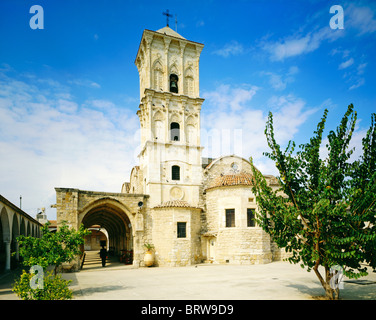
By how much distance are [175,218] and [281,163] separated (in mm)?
13242

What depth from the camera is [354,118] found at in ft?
31.5

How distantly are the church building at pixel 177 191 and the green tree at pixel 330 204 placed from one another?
1215 cm

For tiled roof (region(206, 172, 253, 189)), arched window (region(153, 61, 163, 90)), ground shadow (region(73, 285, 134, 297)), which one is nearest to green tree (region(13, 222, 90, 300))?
ground shadow (region(73, 285, 134, 297))

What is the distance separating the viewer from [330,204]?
30.9ft

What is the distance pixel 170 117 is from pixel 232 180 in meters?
7.58

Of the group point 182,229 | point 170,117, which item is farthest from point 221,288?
point 170,117

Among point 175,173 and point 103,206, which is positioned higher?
point 175,173

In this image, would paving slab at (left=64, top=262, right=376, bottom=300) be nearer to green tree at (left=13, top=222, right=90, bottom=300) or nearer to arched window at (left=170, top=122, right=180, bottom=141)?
green tree at (left=13, top=222, right=90, bottom=300)

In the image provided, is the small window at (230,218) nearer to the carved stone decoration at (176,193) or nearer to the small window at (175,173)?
the carved stone decoration at (176,193)

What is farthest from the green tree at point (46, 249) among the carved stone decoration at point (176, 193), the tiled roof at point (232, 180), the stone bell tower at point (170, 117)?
the tiled roof at point (232, 180)

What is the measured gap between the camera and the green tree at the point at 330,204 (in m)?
8.74

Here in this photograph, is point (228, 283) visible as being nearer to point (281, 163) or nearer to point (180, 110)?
point (281, 163)

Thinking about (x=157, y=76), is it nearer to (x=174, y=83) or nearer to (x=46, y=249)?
(x=174, y=83)
